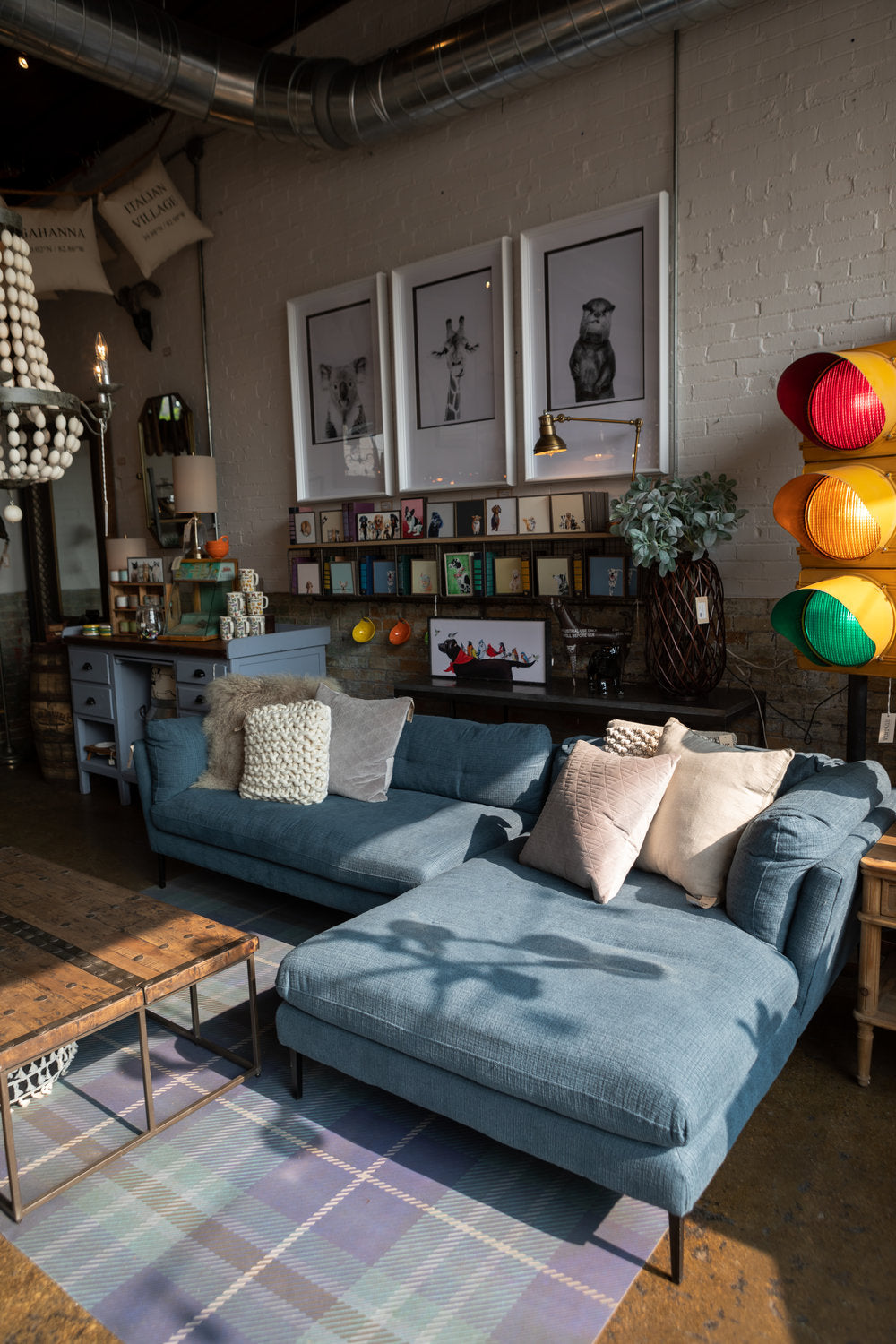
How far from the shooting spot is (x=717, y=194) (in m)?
3.80

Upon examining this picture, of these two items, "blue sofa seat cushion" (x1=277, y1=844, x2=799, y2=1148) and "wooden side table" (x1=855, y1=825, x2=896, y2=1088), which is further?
"wooden side table" (x1=855, y1=825, x2=896, y2=1088)

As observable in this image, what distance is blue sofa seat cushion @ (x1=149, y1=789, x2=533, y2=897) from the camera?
3.20m

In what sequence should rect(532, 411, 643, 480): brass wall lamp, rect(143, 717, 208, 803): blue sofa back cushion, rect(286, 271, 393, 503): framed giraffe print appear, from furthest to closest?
rect(286, 271, 393, 503): framed giraffe print
rect(143, 717, 208, 803): blue sofa back cushion
rect(532, 411, 643, 480): brass wall lamp

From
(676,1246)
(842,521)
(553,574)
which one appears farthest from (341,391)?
(676,1246)

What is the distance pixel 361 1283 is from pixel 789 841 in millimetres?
1484

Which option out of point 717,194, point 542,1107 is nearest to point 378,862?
point 542,1107

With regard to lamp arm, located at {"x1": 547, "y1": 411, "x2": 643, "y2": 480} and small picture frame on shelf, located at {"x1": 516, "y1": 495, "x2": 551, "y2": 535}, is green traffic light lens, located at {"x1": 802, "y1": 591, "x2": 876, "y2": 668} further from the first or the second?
small picture frame on shelf, located at {"x1": 516, "y1": 495, "x2": 551, "y2": 535}

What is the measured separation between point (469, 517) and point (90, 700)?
2.97 metres

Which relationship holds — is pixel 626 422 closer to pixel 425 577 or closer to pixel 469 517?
pixel 469 517

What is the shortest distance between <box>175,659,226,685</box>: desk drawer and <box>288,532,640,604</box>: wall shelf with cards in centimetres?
75

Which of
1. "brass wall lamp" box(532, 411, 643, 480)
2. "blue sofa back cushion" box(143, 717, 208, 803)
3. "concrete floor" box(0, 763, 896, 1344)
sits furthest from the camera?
"blue sofa back cushion" box(143, 717, 208, 803)

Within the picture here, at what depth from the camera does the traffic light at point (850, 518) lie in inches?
106

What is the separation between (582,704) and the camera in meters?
3.86

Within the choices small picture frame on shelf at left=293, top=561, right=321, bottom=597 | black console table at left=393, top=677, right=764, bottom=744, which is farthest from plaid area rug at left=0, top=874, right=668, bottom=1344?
small picture frame on shelf at left=293, top=561, right=321, bottom=597
